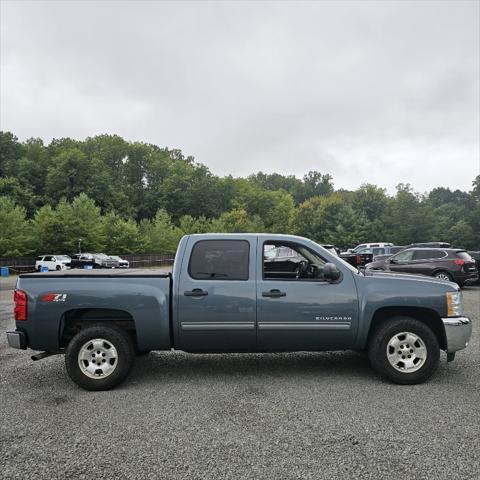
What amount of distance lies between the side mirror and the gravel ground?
125 centimetres

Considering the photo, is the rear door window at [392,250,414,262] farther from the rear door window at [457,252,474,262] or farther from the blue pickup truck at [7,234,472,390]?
the blue pickup truck at [7,234,472,390]

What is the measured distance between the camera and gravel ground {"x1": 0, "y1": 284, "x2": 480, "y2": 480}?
3.30 meters

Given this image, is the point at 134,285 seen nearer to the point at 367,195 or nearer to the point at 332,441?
the point at 332,441

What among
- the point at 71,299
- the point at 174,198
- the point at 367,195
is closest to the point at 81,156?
the point at 174,198

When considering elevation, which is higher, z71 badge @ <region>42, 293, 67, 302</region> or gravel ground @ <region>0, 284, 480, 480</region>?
z71 badge @ <region>42, 293, 67, 302</region>

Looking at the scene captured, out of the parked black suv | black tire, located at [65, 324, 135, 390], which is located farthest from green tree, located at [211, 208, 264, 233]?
black tire, located at [65, 324, 135, 390]

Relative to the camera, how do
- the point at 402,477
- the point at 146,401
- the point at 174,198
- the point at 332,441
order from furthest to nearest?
the point at 174,198, the point at 146,401, the point at 332,441, the point at 402,477

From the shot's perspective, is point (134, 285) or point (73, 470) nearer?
point (73, 470)

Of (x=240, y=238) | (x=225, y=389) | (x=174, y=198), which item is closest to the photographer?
(x=225, y=389)

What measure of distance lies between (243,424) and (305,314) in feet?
5.25

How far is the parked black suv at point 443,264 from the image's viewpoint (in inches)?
594

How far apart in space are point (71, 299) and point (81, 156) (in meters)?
69.9

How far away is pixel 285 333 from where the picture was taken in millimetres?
5215

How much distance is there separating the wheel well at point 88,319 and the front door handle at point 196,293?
786 mm
